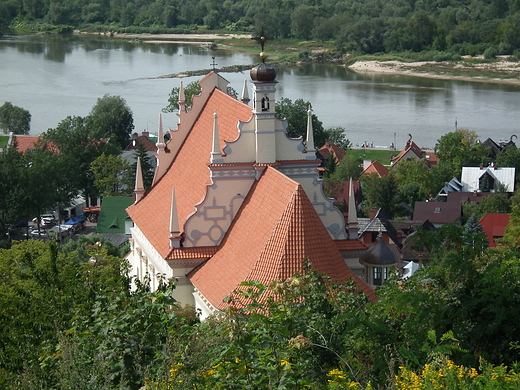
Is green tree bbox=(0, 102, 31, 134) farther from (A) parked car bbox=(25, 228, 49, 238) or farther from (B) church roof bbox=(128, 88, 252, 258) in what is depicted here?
(B) church roof bbox=(128, 88, 252, 258)

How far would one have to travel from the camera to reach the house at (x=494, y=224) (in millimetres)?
37594

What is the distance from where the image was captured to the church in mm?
16047

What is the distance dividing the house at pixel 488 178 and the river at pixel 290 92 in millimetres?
9328

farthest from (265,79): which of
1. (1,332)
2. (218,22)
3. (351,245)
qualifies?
(218,22)

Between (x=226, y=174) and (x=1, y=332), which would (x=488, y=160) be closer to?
(x=226, y=174)

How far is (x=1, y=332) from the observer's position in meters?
13.6

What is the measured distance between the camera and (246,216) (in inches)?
722

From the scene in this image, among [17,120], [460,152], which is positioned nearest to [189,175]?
[460,152]

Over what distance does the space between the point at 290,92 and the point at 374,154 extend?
52.3 feet

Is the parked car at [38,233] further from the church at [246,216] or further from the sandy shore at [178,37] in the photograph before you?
the sandy shore at [178,37]

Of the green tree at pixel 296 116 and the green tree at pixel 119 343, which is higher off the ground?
the green tree at pixel 119 343

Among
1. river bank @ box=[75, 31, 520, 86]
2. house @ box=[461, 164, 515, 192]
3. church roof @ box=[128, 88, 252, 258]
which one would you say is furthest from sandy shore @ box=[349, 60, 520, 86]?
church roof @ box=[128, 88, 252, 258]

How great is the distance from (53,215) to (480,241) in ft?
109

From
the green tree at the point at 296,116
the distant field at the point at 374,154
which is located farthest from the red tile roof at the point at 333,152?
the distant field at the point at 374,154
